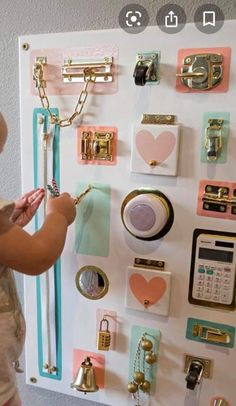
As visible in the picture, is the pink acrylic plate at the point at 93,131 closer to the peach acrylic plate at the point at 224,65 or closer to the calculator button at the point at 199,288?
the peach acrylic plate at the point at 224,65

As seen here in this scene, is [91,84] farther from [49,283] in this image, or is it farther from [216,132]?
[49,283]

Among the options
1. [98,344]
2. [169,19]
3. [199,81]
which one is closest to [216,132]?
[199,81]

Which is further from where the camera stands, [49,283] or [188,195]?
[49,283]

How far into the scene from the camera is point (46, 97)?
0.60 meters

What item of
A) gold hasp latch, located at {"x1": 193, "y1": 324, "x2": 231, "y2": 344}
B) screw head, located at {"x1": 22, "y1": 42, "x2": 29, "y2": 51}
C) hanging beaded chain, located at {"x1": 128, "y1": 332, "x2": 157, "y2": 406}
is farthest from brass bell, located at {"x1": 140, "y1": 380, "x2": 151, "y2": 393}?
screw head, located at {"x1": 22, "y1": 42, "x2": 29, "y2": 51}

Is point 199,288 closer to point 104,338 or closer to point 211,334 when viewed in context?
point 211,334

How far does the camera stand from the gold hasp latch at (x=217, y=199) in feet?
1.74

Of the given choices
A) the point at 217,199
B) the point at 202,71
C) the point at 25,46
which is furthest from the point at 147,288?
the point at 25,46

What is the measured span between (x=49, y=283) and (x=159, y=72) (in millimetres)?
398

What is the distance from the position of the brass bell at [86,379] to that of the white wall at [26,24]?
0.08 meters

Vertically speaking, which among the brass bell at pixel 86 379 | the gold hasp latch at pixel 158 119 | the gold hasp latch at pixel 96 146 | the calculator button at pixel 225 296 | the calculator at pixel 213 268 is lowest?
the brass bell at pixel 86 379

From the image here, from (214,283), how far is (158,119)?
260 mm

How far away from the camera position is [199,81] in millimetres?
516

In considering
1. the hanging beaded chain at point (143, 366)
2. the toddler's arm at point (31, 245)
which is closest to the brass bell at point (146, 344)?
the hanging beaded chain at point (143, 366)
